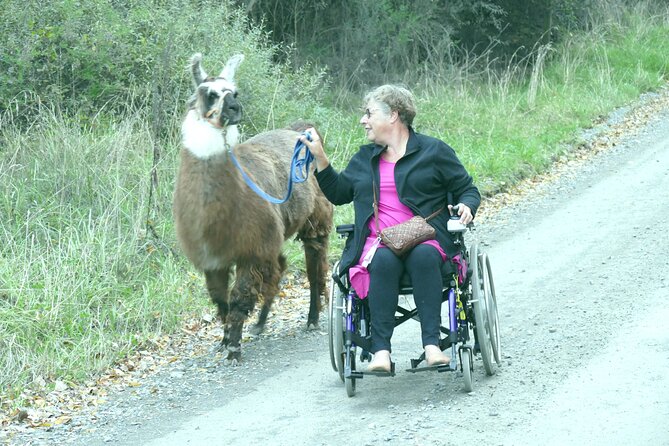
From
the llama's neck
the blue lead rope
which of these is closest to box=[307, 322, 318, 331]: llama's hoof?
the blue lead rope

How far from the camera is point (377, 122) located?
6.34 meters

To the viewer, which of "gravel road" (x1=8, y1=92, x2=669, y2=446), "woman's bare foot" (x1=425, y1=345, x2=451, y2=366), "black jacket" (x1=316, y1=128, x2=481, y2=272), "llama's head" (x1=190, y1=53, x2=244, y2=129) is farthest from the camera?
"llama's head" (x1=190, y1=53, x2=244, y2=129)

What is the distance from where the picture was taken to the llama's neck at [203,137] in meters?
6.97

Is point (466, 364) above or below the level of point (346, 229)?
below

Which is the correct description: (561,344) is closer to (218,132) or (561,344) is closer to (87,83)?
(218,132)

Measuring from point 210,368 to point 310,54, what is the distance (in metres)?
10.0

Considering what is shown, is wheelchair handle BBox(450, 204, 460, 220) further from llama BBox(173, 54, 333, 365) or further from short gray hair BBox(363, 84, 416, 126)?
llama BBox(173, 54, 333, 365)

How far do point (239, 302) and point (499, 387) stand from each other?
6.76ft

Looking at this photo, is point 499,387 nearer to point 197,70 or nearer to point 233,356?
point 233,356

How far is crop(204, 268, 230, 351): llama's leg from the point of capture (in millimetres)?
7461

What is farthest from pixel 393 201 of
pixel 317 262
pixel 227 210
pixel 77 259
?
pixel 77 259

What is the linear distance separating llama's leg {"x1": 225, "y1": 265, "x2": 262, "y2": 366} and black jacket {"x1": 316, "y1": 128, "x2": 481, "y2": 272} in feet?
3.85

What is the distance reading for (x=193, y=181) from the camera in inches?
279

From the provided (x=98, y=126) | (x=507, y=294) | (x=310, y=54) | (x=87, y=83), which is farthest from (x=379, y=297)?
(x=310, y=54)
